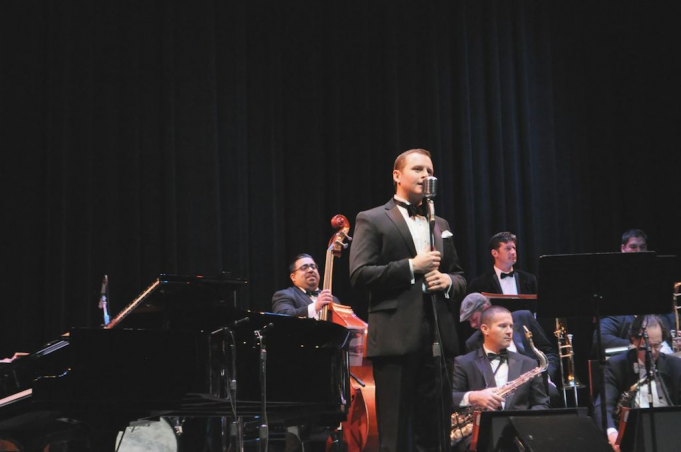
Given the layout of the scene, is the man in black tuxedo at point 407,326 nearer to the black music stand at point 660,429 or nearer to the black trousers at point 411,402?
the black trousers at point 411,402

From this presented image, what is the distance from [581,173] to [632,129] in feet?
2.23

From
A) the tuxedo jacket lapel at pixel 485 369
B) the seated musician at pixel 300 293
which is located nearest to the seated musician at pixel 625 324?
the tuxedo jacket lapel at pixel 485 369

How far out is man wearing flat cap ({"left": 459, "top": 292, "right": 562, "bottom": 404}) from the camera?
6.10 meters

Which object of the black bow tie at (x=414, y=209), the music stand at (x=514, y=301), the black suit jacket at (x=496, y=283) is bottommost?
the music stand at (x=514, y=301)

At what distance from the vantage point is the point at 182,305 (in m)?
4.15

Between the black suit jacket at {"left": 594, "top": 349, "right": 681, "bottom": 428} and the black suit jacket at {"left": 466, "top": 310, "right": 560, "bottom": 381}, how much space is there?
2.15 ft

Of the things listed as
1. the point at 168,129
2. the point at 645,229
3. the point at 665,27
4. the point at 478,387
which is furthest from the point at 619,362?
the point at 665,27

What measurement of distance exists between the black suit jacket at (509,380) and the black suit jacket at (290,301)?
55.3 inches

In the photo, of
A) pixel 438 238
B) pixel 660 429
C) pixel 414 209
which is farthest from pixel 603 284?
pixel 414 209

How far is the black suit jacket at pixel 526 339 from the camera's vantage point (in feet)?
20.2

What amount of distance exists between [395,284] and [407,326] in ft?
0.62

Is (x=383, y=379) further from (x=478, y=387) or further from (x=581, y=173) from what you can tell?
(x=581, y=173)

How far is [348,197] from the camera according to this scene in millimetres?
7609

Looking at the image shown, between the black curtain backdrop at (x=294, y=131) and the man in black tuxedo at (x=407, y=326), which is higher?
the black curtain backdrop at (x=294, y=131)
